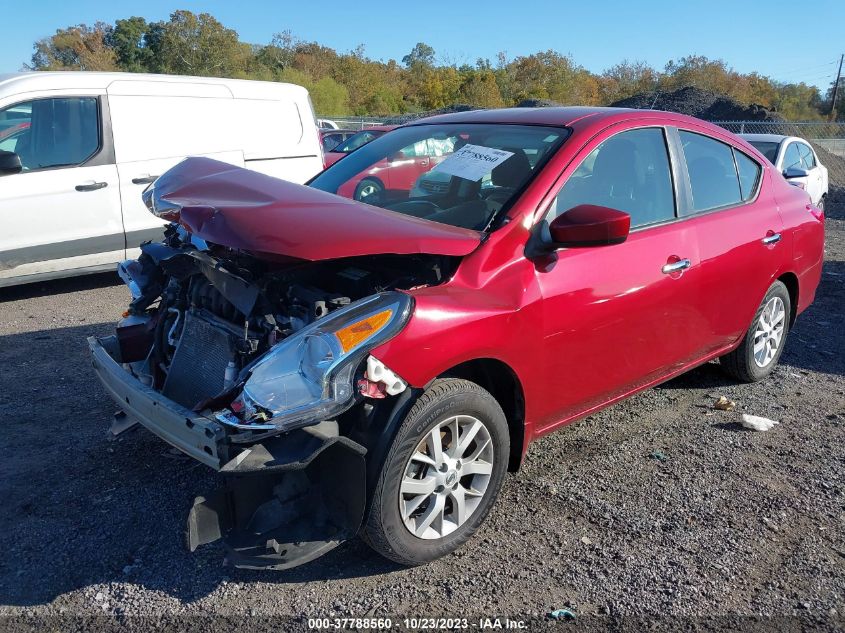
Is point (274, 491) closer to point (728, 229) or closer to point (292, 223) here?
point (292, 223)

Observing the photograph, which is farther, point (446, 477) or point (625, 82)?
point (625, 82)

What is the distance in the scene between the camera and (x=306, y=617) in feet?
8.79

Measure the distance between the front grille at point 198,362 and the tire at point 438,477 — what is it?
868 mm

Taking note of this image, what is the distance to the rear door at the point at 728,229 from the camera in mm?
4148

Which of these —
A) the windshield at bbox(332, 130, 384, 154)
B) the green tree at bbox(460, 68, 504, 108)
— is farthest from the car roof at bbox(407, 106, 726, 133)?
the green tree at bbox(460, 68, 504, 108)

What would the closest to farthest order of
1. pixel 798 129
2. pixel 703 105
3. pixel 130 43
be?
pixel 798 129, pixel 703 105, pixel 130 43

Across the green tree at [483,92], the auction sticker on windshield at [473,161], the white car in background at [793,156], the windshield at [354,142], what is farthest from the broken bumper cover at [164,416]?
the green tree at [483,92]

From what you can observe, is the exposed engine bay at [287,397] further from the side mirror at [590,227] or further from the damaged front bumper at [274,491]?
the side mirror at [590,227]

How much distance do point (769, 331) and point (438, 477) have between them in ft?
10.6

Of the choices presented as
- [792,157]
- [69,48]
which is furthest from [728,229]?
[69,48]

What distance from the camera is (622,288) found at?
11.7 ft

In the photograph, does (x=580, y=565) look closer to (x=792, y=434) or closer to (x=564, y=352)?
(x=564, y=352)

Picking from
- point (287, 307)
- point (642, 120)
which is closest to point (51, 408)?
point (287, 307)

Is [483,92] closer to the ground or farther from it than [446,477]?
farther from it
